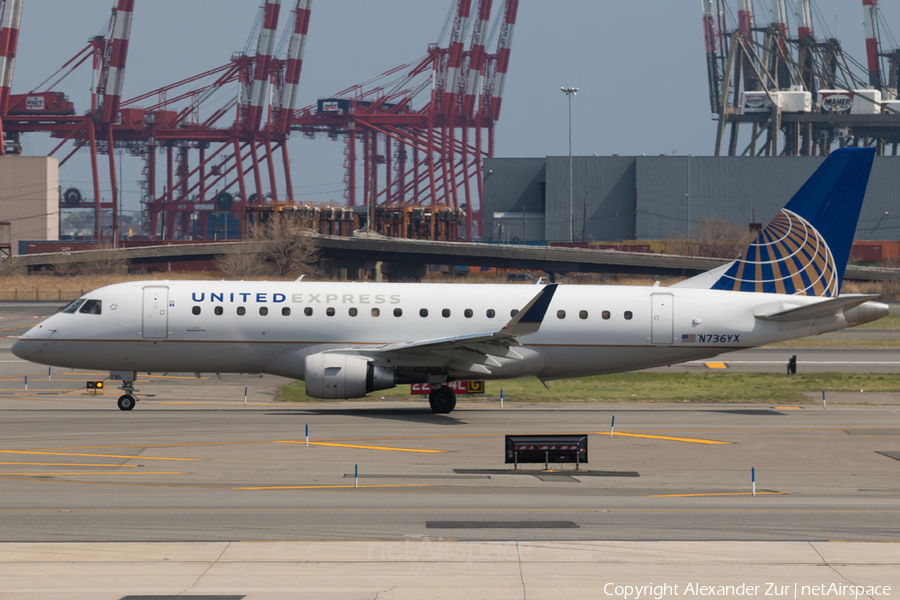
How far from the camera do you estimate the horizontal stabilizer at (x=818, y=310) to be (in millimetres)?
31062

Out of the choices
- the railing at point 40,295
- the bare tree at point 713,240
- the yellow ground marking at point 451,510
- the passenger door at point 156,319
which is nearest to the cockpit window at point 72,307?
the passenger door at point 156,319

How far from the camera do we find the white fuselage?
30.8 metres

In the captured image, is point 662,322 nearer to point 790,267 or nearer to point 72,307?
point 790,267

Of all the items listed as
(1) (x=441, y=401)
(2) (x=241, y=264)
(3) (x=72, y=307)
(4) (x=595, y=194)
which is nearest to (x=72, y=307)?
(3) (x=72, y=307)

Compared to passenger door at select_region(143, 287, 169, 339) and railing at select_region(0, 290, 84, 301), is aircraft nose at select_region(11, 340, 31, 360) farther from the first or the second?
railing at select_region(0, 290, 84, 301)

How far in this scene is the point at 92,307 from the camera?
3114cm

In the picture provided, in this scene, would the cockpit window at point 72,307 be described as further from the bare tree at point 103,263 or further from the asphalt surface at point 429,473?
the bare tree at point 103,263

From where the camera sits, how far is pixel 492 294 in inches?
1270

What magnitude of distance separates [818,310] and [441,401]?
12906 mm

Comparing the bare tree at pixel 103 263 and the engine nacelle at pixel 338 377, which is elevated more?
the bare tree at pixel 103 263

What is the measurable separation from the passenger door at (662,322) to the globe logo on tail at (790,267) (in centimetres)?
265

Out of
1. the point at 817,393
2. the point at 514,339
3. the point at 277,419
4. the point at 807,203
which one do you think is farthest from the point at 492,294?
the point at 817,393
